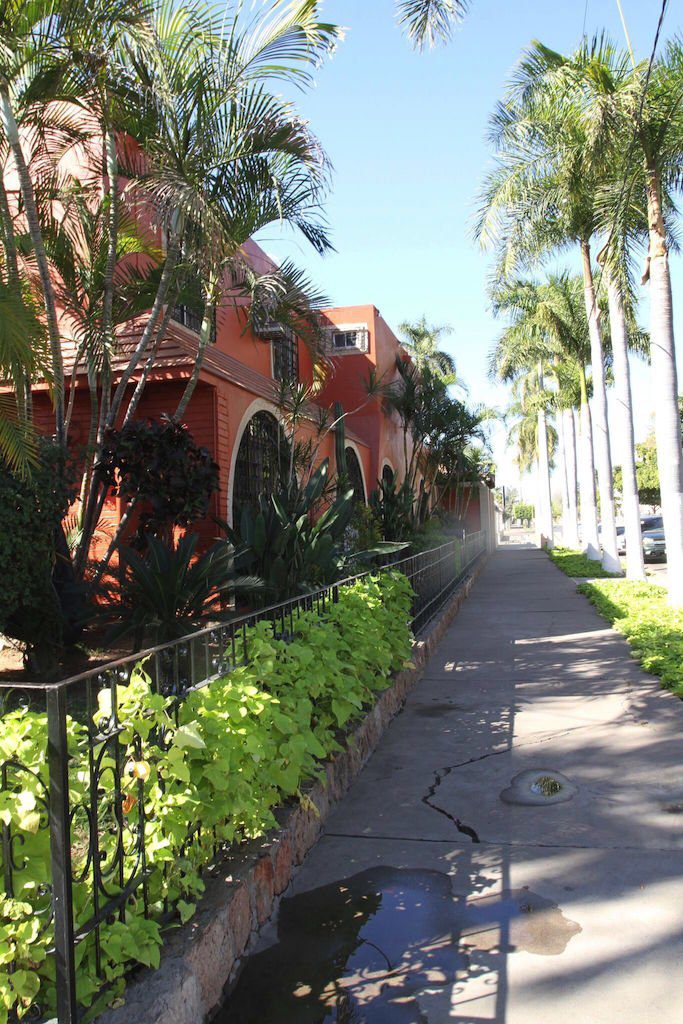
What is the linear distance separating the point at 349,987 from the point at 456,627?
8823 mm

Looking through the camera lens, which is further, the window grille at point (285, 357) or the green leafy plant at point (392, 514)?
the green leafy plant at point (392, 514)

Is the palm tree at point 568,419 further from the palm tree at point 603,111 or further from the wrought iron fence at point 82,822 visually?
the wrought iron fence at point 82,822

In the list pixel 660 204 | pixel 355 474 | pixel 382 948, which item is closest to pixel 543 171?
pixel 660 204

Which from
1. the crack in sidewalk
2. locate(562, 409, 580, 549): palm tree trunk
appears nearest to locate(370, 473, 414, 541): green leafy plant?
the crack in sidewalk

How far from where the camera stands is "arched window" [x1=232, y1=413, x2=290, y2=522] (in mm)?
10906

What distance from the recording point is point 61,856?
2090 mm

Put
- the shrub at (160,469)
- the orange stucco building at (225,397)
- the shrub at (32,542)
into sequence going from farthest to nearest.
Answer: the orange stucco building at (225,397), the shrub at (160,469), the shrub at (32,542)

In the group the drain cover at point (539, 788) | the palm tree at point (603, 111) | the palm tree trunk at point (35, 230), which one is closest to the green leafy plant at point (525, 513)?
the palm tree at point (603, 111)

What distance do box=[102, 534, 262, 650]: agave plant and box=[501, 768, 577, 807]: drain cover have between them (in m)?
3.05

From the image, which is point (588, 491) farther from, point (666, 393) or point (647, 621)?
point (647, 621)

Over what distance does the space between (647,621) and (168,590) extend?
6.51m

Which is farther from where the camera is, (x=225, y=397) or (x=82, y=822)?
(x=225, y=397)

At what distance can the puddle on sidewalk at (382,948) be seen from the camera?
2.73 meters

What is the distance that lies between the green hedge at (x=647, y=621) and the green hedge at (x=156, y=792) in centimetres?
448
